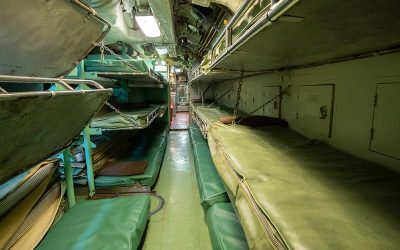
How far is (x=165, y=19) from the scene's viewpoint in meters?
3.46

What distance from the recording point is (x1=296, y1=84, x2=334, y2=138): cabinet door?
5.99 ft

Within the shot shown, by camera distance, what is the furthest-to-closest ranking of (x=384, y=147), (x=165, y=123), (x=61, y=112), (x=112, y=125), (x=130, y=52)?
(x=165, y=123)
(x=130, y=52)
(x=112, y=125)
(x=384, y=147)
(x=61, y=112)

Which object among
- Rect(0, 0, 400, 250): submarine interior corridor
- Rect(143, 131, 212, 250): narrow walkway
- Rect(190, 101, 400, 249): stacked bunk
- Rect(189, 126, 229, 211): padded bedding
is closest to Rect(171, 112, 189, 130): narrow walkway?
Rect(143, 131, 212, 250): narrow walkway

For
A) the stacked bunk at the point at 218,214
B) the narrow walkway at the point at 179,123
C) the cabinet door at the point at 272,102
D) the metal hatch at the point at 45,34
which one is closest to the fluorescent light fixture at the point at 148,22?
the metal hatch at the point at 45,34

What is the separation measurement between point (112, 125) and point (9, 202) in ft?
4.58

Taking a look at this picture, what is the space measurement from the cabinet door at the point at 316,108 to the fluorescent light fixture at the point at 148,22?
106 inches

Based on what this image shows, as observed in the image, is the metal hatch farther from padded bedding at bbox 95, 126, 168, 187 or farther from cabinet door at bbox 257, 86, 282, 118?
cabinet door at bbox 257, 86, 282, 118

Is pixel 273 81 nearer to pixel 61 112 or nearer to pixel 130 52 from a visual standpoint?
pixel 61 112

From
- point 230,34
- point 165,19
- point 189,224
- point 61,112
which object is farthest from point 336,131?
point 165,19

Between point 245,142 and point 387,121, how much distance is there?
96 cm

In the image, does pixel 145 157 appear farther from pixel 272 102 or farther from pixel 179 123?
pixel 179 123

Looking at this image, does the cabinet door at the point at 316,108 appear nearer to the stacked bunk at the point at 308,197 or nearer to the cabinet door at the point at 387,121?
the stacked bunk at the point at 308,197

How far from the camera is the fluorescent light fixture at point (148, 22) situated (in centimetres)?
348

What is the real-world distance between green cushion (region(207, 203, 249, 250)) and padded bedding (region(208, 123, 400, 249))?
0.50 metres
